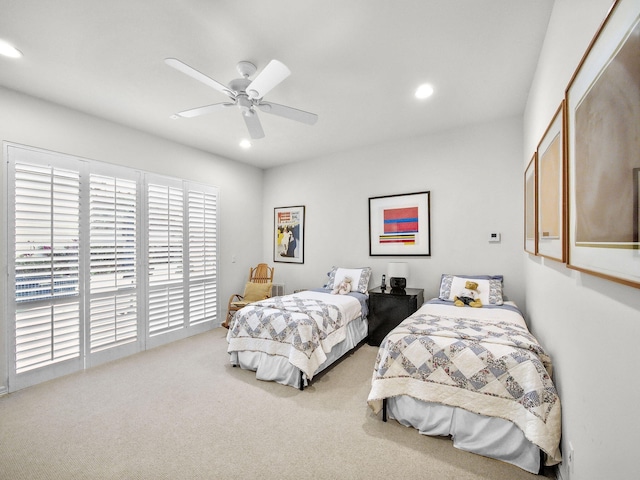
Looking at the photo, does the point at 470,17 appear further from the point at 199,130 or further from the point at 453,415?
the point at 199,130

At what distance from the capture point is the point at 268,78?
2166mm

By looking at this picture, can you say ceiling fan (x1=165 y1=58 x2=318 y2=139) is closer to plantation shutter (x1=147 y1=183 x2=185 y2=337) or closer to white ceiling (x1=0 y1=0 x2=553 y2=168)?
white ceiling (x1=0 y1=0 x2=553 y2=168)

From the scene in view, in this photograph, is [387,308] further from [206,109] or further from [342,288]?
[206,109]

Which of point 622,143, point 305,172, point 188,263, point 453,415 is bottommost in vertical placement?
point 453,415

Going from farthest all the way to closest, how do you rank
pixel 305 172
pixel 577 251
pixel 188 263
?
pixel 305 172 → pixel 188 263 → pixel 577 251

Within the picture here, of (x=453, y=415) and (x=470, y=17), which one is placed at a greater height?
(x=470, y=17)

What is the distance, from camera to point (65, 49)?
2266mm

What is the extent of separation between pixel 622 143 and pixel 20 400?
14.1 feet

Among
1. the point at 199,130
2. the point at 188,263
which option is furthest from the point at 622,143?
the point at 188,263

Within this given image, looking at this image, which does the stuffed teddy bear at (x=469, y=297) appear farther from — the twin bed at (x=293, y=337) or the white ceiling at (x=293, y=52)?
the white ceiling at (x=293, y=52)

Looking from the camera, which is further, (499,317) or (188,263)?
(188,263)

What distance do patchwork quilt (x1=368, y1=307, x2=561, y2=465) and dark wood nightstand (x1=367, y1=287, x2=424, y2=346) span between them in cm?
122

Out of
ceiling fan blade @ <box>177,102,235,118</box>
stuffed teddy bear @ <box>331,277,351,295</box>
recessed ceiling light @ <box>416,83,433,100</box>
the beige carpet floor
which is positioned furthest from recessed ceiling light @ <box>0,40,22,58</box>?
stuffed teddy bear @ <box>331,277,351,295</box>

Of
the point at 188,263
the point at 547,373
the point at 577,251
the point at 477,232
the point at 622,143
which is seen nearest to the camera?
the point at 622,143
